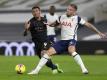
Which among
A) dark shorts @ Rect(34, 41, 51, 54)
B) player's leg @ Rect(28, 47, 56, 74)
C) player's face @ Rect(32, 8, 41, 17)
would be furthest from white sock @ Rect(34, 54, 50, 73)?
player's face @ Rect(32, 8, 41, 17)

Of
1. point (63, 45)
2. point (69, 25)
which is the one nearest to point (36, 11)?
point (69, 25)

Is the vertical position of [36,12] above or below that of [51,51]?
above

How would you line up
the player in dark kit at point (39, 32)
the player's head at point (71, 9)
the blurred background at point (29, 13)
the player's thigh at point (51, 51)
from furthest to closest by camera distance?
the blurred background at point (29, 13)
the player in dark kit at point (39, 32)
the player's thigh at point (51, 51)
the player's head at point (71, 9)

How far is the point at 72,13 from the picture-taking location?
49.9 ft

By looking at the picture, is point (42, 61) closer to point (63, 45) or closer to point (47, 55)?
point (47, 55)

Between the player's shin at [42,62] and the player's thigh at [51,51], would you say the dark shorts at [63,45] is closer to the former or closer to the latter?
the player's thigh at [51,51]

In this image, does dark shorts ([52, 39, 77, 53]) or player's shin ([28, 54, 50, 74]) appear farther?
dark shorts ([52, 39, 77, 53])

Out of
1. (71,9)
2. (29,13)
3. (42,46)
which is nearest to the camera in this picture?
(71,9)

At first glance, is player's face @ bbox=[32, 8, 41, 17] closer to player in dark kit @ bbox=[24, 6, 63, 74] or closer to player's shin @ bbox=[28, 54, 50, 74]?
player in dark kit @ bbox=[24, 6, 63, 74]

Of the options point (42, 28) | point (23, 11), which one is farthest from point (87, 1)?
point (42, 28)

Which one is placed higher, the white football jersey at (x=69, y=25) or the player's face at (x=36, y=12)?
the player's face at (x=36, y=12)

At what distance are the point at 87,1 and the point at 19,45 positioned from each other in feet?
34.2

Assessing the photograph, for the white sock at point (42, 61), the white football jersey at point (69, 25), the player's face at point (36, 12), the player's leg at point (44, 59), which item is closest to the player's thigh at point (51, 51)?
the player's leg at point (44, 59)

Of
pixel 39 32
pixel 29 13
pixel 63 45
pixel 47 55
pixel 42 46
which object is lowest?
pixel 47 55
